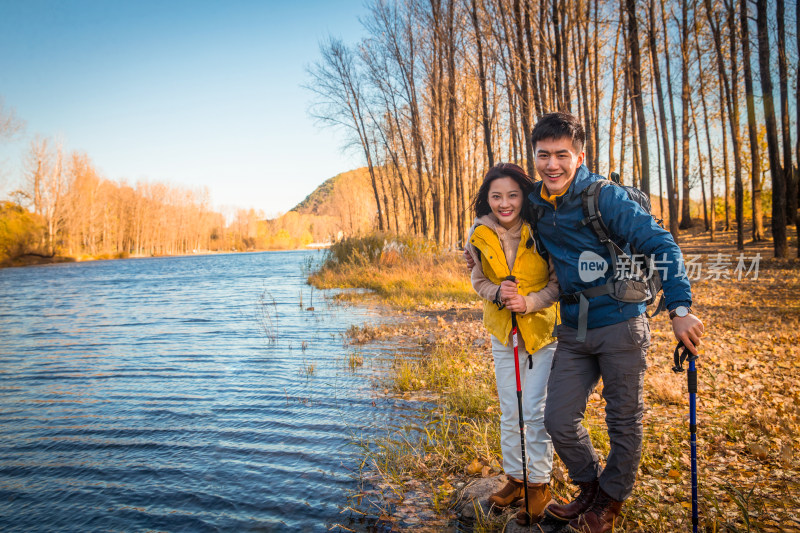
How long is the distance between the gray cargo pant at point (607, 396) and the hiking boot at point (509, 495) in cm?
42

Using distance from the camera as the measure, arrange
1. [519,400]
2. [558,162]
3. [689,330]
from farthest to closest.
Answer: [519,400], [558,162], [689,330]

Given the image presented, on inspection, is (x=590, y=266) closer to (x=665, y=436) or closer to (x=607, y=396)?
(x=607, y=396)

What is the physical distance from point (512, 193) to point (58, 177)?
207ft

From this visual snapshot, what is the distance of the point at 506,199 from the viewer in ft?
9.93

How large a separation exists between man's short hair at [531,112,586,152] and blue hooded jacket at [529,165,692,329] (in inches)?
7.4

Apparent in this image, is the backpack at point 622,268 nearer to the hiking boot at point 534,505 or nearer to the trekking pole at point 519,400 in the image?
the trekking pole at point 519,400

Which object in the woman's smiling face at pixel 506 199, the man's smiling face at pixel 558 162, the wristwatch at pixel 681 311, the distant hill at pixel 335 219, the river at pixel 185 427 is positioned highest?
the distant hill at pixel 335 219

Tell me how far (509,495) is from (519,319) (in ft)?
3.73

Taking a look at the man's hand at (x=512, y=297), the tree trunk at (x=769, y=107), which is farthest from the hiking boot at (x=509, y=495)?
the tree trunk at (x=769, y=107)

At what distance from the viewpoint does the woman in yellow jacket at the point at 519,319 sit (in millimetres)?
2945

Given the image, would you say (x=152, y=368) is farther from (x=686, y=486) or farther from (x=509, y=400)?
(x=686, y=486)

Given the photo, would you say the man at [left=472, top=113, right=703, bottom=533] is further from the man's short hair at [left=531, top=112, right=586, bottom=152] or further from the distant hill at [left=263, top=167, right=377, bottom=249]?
the distant hill at [left=263, top=167, right=377, bottom=249]

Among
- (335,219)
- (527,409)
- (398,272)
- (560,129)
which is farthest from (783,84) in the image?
(335,219)

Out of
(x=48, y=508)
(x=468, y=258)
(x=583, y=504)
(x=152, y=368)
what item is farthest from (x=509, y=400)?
(x=152, y=368)
